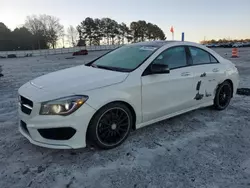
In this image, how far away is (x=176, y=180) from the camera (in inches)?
93.9

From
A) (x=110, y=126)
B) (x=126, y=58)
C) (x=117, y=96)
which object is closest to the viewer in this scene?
(x=117, y=96)

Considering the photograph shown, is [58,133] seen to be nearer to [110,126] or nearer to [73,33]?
[110,126]

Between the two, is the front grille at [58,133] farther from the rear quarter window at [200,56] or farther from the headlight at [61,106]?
the rear quarter window at [200,56]

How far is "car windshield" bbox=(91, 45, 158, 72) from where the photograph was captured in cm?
332

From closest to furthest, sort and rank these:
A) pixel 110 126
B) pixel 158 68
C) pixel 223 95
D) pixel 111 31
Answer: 1. pixel 110 126
2. pixel 158 68
3. pixel 223 95
4. pixel 111 31

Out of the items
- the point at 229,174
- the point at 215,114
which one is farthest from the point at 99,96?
the point at 215,114

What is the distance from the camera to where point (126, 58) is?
3.61 m

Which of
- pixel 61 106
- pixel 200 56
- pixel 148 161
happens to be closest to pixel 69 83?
pixel 61 106

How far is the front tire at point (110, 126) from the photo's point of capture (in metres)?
2.79

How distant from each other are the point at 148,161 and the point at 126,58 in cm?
169

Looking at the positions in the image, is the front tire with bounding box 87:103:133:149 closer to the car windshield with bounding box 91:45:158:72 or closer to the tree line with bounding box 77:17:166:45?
the car windshield with bounding box 91:45:158:72

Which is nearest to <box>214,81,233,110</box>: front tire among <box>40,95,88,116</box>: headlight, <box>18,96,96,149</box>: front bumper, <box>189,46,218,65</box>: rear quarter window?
<box>189,46,218,65</box>: rear quarter window

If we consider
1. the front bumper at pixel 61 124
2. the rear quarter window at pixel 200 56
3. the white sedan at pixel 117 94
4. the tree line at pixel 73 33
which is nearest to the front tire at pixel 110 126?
the white sedan at pixel 117 94

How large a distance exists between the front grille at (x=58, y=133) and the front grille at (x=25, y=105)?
298 millimetres
